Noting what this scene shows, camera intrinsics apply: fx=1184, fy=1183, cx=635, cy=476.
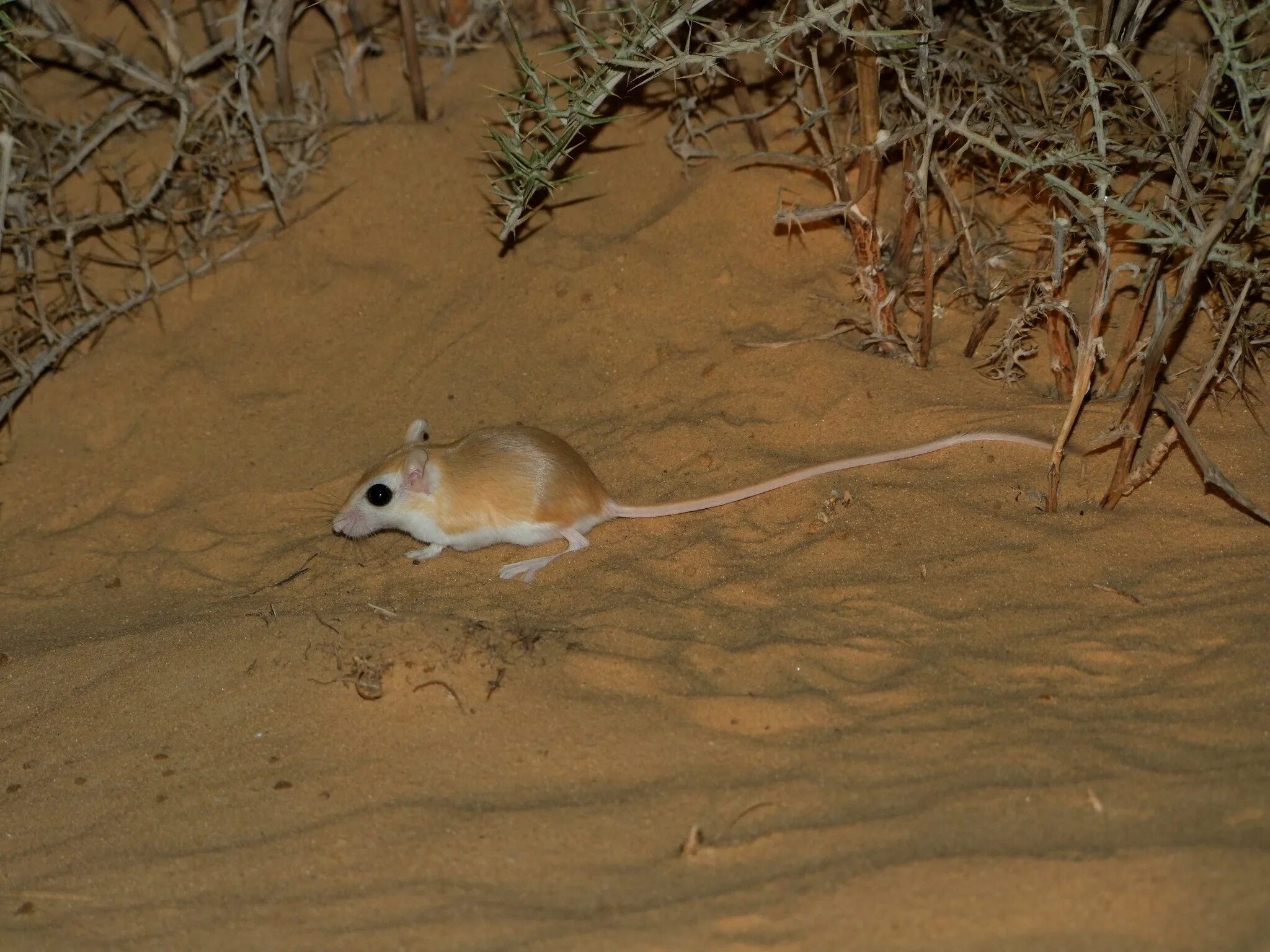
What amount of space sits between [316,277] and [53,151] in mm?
1702

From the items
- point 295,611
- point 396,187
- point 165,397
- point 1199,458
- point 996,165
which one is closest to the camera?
point 1199,458

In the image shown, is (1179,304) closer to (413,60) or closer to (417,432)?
(417,432)

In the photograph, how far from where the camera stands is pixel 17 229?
6047 millimetres

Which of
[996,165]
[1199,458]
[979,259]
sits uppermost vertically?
[996,165]

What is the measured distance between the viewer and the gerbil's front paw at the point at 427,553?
4926 millimetres

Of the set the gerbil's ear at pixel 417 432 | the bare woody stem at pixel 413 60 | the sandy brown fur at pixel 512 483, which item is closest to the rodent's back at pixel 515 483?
the sandy brown fur at pixel 512 483

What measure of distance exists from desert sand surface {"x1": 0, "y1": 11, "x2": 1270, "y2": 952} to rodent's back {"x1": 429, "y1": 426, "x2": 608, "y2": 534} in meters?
0.20

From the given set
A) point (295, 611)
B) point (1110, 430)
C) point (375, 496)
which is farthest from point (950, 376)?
point (295, 611)

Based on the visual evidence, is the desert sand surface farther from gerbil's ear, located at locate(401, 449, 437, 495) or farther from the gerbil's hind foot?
gerbil's ear, located at locate(401, 449, 437, 495)

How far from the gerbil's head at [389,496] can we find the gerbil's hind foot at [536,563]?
1.54 feet

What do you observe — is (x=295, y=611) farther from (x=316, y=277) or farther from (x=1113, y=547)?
(x=1113, y=547)

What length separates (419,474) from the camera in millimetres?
4766

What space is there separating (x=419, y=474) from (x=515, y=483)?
15.5 inches

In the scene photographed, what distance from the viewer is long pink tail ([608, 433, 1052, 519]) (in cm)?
469
